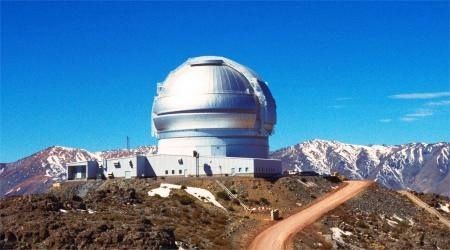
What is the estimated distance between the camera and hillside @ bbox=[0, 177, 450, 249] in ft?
158

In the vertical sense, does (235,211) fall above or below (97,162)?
below

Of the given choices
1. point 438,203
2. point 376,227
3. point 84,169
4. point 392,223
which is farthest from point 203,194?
point 438,203

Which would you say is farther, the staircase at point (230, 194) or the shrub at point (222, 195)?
the shrub at point (222, 195)

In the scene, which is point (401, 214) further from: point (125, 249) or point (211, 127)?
point (125, 249)

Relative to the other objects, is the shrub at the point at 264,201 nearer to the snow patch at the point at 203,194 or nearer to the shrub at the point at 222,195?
the shrub at the point at 222,195

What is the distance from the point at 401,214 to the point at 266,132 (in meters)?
25.9

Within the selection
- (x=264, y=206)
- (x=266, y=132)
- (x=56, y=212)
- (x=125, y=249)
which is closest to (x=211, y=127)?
(x=266, y=132)

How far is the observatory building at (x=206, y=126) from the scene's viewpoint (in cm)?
9188

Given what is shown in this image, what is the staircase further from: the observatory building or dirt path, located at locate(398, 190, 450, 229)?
dirt path, located at locate(398, 190, 450, 229)

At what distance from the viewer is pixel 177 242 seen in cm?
5081

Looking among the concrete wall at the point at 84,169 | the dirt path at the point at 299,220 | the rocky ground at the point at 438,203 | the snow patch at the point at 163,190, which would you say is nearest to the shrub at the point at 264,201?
the dirt path at the point at 299,220

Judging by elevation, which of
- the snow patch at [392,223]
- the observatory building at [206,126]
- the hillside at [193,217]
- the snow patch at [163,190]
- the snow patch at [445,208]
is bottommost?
the snow patch at [392,223]

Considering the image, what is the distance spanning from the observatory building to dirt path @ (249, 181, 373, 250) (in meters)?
10.6

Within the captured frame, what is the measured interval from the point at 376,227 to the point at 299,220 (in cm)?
1074
